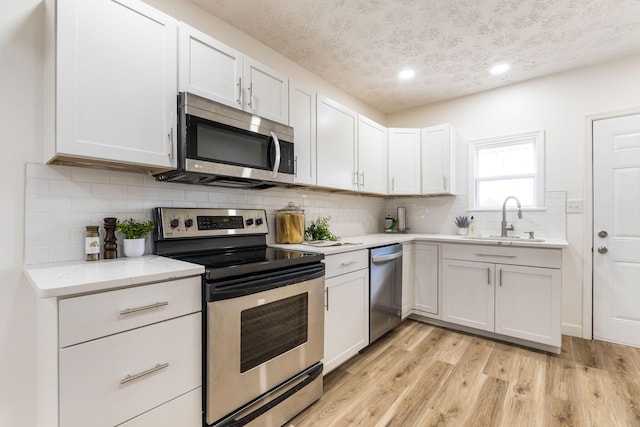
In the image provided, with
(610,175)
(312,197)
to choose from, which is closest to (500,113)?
(610,175)

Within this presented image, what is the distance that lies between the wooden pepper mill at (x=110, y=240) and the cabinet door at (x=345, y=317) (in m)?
1.25

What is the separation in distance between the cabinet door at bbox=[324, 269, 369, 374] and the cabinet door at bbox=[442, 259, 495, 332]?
108 centimetres

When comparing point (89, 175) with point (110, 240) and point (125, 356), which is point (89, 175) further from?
point (125, 356)

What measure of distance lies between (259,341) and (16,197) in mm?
1321

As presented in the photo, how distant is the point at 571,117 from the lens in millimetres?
2930

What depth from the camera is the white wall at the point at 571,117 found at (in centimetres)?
274

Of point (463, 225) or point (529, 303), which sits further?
point (463, 225)

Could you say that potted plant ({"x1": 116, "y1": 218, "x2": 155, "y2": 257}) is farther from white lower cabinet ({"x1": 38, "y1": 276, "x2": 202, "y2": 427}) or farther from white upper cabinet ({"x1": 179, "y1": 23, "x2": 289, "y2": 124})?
white upper cabinet ({"x1": 179, "y1": 23, "x2": 289, "y2": 124})

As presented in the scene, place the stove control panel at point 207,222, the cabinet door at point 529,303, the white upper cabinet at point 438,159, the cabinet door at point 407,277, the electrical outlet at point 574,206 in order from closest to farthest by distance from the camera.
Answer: the stove control panel at point 207,222 < the cabinet door at point 529,303 < the electrical outlet at point 574,206 < the cabinet door at point 407,277 < the white upper cabinet at point 438,159

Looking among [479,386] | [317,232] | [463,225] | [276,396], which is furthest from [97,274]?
[463,225]

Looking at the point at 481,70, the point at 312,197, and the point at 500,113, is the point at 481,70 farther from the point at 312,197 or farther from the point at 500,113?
the point at 312,197

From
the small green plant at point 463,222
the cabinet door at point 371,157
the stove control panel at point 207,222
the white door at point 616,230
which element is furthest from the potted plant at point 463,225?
the stove control panel at point 207,222

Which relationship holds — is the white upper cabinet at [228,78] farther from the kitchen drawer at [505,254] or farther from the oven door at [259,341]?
the kitchen drawer at [505,254]

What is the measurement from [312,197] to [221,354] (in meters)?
1.80
